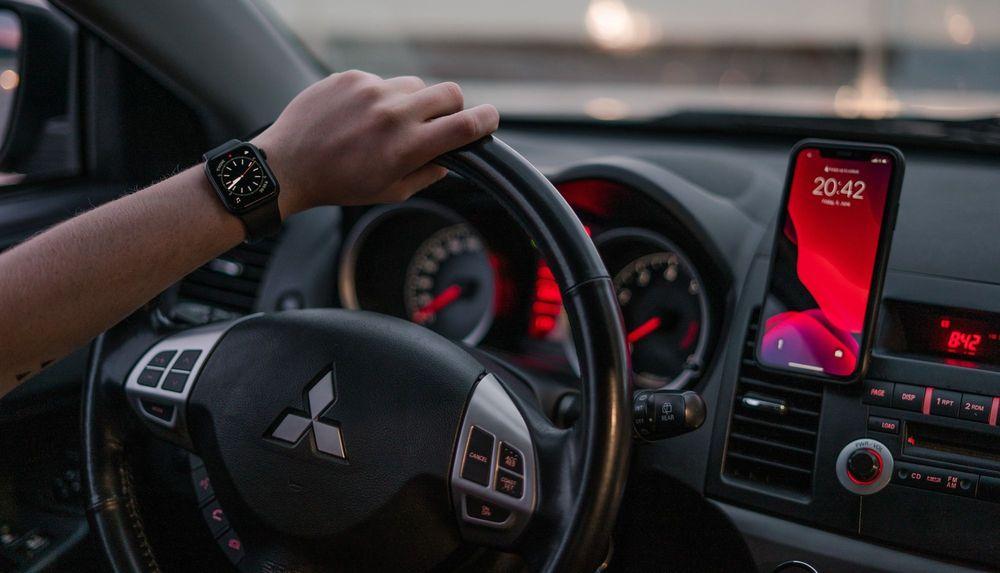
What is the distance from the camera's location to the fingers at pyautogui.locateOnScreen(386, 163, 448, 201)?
1.22m

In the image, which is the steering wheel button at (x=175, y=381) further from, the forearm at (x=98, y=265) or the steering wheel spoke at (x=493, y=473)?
the steering wheel spoke at (x=493, y=473)

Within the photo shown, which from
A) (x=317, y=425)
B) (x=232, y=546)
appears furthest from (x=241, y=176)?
(x=232, y=546)

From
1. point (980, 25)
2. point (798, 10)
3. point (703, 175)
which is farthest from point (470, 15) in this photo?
point (703, 175)

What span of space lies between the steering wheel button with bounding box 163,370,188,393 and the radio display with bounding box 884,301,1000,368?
110cm

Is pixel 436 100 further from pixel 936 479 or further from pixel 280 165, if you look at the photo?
pixel 936 479

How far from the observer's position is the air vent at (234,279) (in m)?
2.15

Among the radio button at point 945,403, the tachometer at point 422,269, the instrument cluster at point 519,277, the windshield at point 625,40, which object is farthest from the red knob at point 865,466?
the windshield at point 625,40

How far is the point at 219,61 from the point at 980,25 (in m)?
2.35

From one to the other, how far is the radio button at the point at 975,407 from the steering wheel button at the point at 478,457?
2.48 ft

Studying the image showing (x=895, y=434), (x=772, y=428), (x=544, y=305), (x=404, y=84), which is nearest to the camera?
(x=404, y=84)

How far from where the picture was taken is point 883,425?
147 centimetres

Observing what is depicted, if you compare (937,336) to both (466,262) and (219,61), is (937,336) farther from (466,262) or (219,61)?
(219,61)

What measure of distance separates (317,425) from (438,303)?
1.01 m

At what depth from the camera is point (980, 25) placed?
9.86 ft
